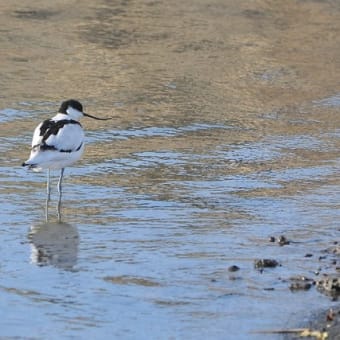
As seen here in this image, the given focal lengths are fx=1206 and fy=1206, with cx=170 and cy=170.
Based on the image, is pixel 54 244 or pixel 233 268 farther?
pixel 54 244

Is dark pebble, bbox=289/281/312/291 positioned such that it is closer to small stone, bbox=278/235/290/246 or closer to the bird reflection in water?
small stone, bbox=278/235/290/246

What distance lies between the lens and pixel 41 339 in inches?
267

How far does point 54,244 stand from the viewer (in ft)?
28.8

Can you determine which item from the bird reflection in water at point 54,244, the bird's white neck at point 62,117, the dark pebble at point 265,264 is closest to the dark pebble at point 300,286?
the dark pebble at point 265,264

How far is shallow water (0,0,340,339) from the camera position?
742cm

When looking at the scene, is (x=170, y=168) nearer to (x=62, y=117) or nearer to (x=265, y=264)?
(x=62, y=117)

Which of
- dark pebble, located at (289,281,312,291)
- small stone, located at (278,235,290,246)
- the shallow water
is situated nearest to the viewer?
the shallow water

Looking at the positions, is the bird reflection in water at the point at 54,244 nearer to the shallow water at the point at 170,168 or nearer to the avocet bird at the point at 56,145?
the shallow water at the point at 170,168

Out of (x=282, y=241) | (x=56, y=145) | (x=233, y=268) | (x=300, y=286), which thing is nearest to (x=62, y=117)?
(x=56, y=145)

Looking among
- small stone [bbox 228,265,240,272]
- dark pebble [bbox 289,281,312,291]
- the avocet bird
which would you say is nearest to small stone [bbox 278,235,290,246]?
small stone [bbox 228,265,240,272]

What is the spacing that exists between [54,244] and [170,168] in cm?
249

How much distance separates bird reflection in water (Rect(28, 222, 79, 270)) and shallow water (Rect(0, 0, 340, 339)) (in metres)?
0.02

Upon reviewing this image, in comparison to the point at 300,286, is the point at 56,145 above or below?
above

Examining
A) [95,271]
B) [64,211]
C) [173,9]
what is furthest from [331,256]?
[173,9]
